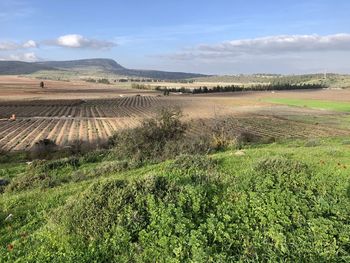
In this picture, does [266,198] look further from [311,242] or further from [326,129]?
[326,129]

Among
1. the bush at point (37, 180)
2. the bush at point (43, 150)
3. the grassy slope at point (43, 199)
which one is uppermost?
the grassy slope at point (43, 199)

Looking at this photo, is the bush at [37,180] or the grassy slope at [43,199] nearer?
the grassy slope at [43,199]

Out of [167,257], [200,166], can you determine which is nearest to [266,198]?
[167,257]

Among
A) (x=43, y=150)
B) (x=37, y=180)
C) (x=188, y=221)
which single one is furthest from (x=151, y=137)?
(x=188, y=221)

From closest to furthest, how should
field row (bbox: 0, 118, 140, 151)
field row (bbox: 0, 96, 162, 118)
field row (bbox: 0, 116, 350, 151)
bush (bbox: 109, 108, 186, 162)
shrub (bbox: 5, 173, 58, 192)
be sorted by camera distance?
shrub (bbox: 5, 173, 58, 192) < bush (bbox: 109, 108, 186, 162) < field row (bbox: 0, 118, 140, 151) < field row (bbox: 0, 116, 350, 151) < field row (bbox: 0, 96, 162, 118)

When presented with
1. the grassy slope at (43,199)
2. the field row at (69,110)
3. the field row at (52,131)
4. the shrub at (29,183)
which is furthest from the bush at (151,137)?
the field row at (69,110)

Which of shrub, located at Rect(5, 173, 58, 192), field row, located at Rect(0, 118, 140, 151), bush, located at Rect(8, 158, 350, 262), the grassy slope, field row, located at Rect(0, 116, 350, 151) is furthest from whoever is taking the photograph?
field row, located at Rect(0, 116, 350, 151)

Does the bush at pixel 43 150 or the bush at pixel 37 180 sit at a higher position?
the bush at pixel 37 180

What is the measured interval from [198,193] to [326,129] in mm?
36195

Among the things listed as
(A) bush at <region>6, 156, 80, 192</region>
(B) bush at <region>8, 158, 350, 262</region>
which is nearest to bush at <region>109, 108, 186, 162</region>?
(A) bush at <region>6, 156, 80, 192</region>

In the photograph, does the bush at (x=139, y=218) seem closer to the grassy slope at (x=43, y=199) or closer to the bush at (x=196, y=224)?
the bush at (x=196, y=224)

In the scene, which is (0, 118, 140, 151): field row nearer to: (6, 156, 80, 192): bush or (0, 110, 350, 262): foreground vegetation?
(6, 156, 80, 192): bush

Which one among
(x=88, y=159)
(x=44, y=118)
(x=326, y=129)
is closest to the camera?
(x=88, y=159)

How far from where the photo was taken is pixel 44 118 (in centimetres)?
5003
